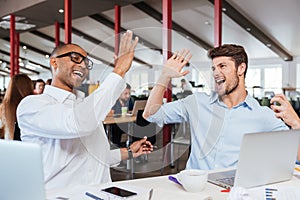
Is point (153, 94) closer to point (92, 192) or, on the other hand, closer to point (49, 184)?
point (92, 192)

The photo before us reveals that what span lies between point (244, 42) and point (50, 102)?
296 inches

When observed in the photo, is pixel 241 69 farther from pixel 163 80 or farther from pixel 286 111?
pixel 163 80

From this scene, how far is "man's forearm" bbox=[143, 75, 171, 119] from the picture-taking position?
4.22 ft

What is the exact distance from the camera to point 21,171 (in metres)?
0.82

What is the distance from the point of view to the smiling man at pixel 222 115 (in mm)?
1598

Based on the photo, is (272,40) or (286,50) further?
(286,50)

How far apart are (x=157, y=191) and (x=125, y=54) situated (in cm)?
50

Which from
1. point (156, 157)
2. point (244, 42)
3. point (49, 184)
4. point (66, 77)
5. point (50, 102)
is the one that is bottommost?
point (49, 184)

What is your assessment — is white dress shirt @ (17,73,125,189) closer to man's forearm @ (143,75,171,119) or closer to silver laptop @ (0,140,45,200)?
man's forearm @ (143,75,171,119)

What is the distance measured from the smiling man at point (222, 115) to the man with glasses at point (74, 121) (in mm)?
289

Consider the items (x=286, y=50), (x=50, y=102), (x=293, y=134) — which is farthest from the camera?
(x=286, y=50)

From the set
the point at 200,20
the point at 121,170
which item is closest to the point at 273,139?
the point at 121,170

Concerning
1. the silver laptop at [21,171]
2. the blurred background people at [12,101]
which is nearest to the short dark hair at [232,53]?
the silver laptop at [21,171]

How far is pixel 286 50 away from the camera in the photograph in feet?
31.9
